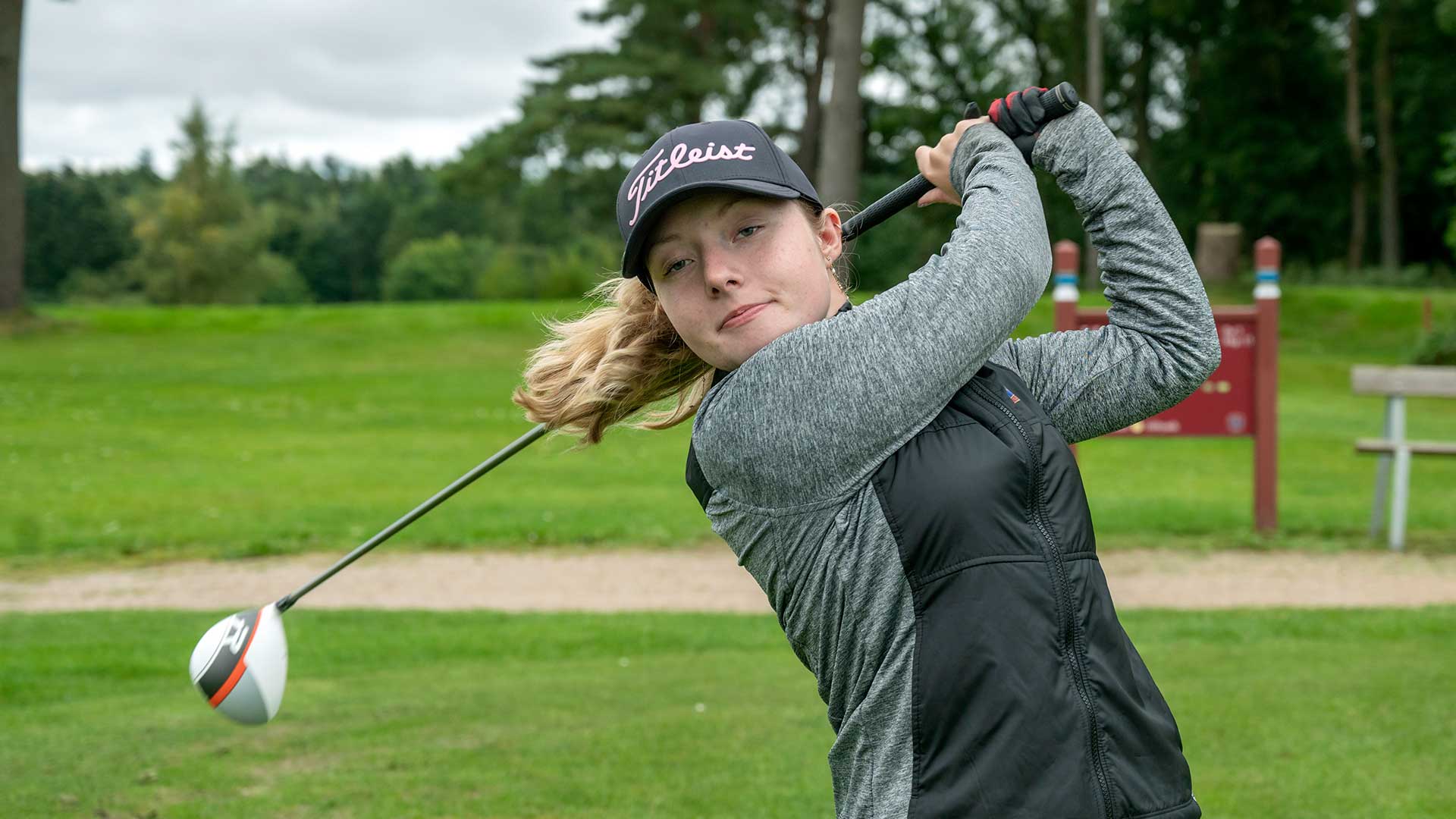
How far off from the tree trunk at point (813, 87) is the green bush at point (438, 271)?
44.0 m

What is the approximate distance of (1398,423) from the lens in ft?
33.1

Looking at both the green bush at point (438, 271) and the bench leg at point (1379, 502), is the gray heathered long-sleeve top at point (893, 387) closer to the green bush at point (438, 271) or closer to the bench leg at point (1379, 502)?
the bench leg at point (1379, 502)

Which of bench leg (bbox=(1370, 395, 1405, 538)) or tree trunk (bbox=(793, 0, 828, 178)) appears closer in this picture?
bench leg (bbox=(1370, 395, 1405, 538))

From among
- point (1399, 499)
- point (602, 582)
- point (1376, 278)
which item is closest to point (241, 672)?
point (602, 582)

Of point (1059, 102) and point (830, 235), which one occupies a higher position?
point (1059, 102)

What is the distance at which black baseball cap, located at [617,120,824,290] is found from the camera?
6.03 ft

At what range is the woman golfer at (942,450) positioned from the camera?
1.69 metres

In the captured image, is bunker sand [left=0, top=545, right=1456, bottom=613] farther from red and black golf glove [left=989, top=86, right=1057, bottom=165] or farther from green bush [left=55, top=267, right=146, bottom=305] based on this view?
green bush [left=55, top=267, right=146, bottom=305]

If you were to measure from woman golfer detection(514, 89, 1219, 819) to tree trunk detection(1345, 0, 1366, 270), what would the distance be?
41.0 meters

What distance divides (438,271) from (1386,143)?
51.4m

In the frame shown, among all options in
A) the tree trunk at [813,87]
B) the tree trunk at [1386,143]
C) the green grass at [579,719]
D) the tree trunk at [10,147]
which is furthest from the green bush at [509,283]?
the green grass at [579,719]

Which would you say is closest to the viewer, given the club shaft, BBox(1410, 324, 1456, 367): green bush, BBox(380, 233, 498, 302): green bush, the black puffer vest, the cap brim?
the black puffer vest

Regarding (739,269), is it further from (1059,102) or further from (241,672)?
(241,672)

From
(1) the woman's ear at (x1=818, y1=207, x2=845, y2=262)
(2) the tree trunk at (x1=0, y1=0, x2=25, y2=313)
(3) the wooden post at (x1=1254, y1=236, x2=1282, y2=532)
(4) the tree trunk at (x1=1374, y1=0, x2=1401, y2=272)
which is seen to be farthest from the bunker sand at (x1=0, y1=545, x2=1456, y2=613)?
(4) the tree trunk at (x1=1374, y1=0, x2=1401, y2=272)
